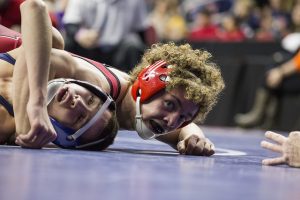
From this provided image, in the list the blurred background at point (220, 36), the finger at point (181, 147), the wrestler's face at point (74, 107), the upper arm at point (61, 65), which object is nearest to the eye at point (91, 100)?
the wrestler's face at point (74, 107)

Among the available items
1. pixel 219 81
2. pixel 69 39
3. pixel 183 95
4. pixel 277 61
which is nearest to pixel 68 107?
pixel 183 95

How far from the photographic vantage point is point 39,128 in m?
2.95

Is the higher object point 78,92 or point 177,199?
point 78,92

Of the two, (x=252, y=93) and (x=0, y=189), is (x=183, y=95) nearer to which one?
(x=0, y=189)

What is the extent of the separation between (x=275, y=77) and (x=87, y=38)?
3019mm

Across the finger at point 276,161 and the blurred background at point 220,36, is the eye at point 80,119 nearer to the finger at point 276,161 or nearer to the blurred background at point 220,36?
the finger at point 276,161

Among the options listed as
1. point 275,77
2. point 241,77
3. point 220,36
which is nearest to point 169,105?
point 275,77

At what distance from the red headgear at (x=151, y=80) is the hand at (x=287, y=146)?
72 centimetres

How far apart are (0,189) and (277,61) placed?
820 cm

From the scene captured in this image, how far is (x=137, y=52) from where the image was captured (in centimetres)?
816

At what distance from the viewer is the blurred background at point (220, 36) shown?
810 cm

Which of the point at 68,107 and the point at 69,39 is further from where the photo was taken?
the point at 69,39

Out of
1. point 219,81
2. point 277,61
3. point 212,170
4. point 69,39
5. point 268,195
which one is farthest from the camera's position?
point 277,61

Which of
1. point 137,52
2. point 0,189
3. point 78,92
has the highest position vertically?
point 137,52
